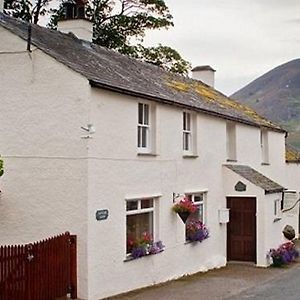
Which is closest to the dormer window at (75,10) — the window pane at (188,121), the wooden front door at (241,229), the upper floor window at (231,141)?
the window pane at (188,121)

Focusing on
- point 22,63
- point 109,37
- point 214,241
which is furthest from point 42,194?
point 109,37

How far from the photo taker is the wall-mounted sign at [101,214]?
14.0m

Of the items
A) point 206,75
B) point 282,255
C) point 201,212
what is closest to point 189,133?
point 201,212

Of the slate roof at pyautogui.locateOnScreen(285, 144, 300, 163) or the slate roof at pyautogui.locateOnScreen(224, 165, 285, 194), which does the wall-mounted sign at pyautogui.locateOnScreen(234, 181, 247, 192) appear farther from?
the slate roof at pyautogui.locateOnScreen(285, 144, 300, 163)

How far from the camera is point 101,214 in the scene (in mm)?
14133

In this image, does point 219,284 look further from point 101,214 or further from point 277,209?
point 277,209

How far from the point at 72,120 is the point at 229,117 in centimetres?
946

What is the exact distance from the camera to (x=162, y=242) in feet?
55.9

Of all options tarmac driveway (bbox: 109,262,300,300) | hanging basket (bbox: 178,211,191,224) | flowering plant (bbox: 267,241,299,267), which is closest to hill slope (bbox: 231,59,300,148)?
flowering plant (bbox: 267,241,299,267)

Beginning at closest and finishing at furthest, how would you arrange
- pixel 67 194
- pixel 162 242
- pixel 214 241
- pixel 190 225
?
pixel 67 194, pixel 162 242, pixel 190 225, pixel 214 241

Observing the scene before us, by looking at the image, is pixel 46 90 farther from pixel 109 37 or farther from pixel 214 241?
pixel 109 37

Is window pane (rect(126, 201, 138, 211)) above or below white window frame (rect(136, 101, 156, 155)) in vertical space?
below

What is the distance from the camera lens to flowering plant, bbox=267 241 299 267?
850 inches

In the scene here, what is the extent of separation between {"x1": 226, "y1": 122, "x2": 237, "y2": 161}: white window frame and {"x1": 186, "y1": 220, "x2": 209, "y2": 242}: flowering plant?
450 centimetres
